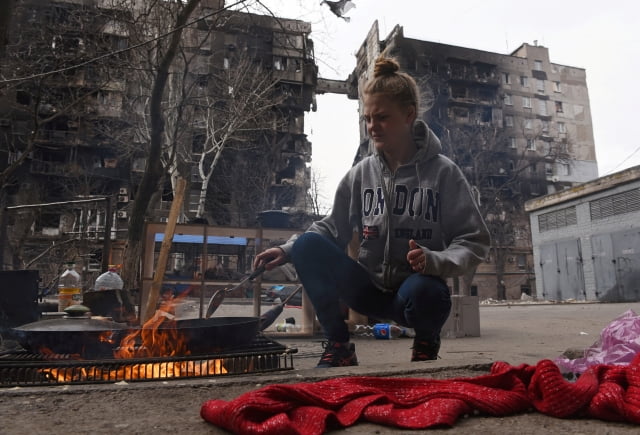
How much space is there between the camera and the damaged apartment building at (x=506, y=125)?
3294 cm

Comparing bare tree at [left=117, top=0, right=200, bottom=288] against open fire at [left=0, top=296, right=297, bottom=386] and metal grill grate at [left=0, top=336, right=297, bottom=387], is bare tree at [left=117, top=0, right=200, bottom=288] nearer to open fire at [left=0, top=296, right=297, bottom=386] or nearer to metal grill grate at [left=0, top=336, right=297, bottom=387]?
open fire at [left=0, top=296, right=297, bottom=386]

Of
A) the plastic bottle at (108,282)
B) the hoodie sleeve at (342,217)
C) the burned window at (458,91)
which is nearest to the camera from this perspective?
the hoodie sleeve at (342,217)

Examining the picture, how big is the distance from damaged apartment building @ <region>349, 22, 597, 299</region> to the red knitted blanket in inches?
1205

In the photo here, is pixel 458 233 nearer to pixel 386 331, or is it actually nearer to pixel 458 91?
pixel 386 331

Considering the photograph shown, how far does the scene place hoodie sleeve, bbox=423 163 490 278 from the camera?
6.71ft

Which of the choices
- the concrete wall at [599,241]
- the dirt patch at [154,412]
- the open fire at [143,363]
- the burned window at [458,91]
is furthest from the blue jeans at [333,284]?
the burned window at [458,91]

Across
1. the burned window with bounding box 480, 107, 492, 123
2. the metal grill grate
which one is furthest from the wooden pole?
the burned window with bounding box 480, 107, 492, 123

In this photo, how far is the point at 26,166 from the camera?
3122cm

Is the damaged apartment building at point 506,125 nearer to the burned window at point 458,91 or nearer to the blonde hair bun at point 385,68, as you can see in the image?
the burned window at point 458,91

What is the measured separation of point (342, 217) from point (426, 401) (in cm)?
146

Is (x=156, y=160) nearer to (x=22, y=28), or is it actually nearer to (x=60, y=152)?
(x=22, y=28)

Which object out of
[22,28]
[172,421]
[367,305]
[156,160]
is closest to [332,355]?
[367,305]

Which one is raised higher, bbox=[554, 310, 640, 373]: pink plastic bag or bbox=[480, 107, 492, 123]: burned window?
bbox=[480, 107, 492, 123]: burned window

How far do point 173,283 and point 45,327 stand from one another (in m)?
3.67
